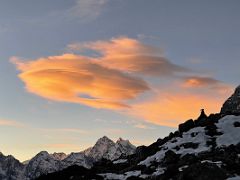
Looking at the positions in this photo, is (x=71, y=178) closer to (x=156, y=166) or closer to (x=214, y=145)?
(x=156, y=166)

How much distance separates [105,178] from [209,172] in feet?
87.3

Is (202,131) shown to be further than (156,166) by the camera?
Yes

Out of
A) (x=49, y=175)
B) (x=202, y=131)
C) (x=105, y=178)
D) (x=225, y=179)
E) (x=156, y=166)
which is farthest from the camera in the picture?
(x=202, y=131)

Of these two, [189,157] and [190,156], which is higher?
[190,156]

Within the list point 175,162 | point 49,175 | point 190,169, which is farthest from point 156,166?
point 190,169

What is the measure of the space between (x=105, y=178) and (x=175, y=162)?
1593 centimetres

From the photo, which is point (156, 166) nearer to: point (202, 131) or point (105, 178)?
point (105, 178)

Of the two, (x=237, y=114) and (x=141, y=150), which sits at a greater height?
(x=237, y=114)

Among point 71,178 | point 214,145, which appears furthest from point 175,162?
point 71,178

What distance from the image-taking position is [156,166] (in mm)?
89625

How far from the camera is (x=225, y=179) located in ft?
181

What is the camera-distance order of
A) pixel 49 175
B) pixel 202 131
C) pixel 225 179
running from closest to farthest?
1. pixel 225 179
2. pixel 49 175
3. pixel 202 131

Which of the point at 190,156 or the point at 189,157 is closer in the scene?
the point at 189,157

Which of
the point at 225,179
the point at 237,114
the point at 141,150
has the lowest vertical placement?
the point at 225,179
